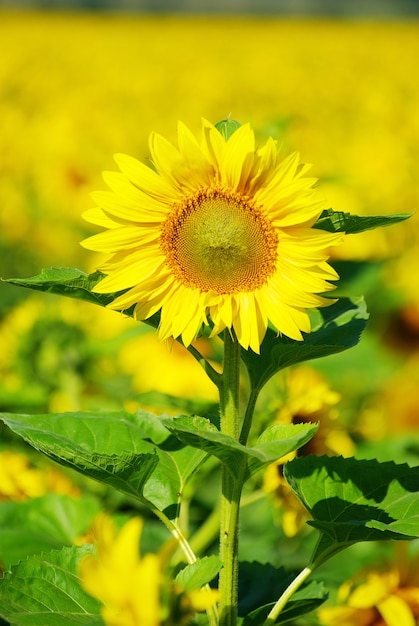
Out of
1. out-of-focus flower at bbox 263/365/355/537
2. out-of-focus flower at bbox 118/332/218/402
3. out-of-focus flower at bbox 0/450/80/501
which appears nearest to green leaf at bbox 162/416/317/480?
out-of-focus flower at bbox 263/365/355/537

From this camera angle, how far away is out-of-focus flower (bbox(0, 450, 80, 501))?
1.52 m

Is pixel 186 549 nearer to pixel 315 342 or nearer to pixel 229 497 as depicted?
pixel 229 497

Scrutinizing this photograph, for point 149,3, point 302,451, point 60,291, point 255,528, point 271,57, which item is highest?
point 149,3

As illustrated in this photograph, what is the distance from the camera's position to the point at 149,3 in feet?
109

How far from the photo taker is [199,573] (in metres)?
0.83

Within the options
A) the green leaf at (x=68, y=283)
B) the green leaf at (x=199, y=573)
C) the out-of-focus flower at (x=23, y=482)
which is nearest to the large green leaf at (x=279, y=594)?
the green leaf at (x=199, y=573)

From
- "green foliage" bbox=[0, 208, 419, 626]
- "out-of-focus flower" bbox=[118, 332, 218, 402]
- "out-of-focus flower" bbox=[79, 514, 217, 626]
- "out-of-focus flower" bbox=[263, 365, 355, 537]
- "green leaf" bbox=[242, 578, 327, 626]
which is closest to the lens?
"out-of-focus flower" bbox=[79, 514, 217, 626]

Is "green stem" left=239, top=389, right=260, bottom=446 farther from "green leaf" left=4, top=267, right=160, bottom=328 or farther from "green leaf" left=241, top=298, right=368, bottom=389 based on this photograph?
"green leaf" left=4, top=267, right=160, bottom=328

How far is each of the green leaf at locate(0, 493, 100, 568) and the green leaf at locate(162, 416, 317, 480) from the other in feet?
1.64

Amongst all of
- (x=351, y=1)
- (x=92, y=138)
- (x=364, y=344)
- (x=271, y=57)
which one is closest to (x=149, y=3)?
(x=351, y=1)

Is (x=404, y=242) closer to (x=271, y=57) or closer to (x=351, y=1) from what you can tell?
(x=271, y=57)

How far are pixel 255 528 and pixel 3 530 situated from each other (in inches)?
26.8

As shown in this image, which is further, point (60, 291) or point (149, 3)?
point (149, 3)

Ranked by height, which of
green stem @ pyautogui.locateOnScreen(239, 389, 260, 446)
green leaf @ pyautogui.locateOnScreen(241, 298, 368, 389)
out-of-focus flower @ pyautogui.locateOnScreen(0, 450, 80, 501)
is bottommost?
out-of-focus flower @ pyautogui.locateOnScreen(0, 450, 80, 501)
